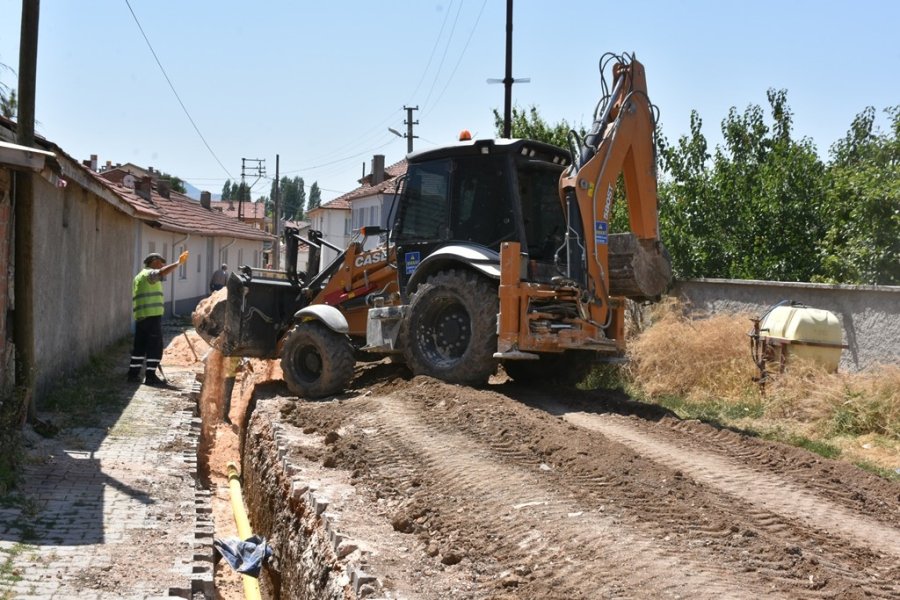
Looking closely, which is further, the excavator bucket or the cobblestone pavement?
the excavator bucket

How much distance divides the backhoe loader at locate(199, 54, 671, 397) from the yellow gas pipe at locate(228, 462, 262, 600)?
133 centimetres

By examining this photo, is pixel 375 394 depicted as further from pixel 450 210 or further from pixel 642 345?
pixel 642 345

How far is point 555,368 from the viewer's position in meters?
12.2

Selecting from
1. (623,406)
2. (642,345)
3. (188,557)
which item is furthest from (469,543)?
(642,345)

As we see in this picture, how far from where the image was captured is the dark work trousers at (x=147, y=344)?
13562 millimetres

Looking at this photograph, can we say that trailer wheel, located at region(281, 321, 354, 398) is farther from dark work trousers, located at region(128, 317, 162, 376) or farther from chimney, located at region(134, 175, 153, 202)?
chimney, located at region(134, 175, 153, 202)

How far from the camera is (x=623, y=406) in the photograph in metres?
10.7

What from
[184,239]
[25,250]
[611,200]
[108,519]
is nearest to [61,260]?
[25,250]

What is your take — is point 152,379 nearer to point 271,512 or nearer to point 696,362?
point 271,512

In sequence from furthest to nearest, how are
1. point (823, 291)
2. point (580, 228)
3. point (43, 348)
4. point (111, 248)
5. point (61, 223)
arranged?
point (111, 248)
point (823, 291)
point (61, 223)
point (43, 348)
point (580, 228)

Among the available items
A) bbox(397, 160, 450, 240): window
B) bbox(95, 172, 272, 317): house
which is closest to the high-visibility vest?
bbox(397, 160, 450, 240): window

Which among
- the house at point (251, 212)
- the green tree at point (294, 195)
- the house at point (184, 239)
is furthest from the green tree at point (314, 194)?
the house at point (184, 239)

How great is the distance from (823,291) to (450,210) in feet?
17.2

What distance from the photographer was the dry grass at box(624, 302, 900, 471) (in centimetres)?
1030
